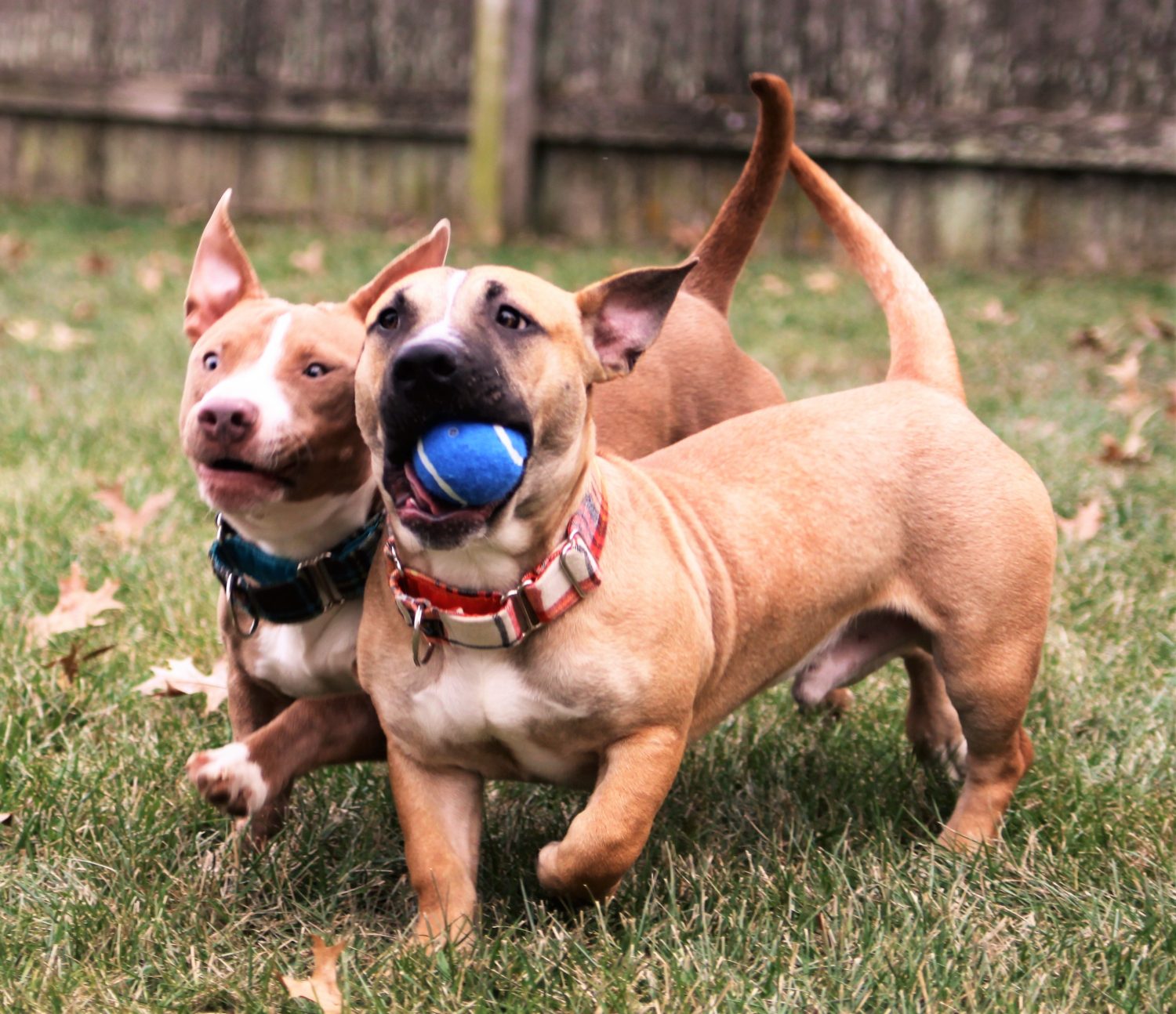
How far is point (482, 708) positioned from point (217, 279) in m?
1.19

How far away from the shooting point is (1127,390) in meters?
6.07

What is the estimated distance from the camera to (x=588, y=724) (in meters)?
2.50

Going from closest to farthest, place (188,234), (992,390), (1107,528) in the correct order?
(1107,528) < (992,390) < (188,234)

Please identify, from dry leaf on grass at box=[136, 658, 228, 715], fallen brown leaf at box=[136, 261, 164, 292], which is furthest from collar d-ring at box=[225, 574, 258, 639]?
fallen brown leaf at box=[136, 261, 164, 292]

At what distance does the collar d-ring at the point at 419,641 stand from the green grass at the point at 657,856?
46cm

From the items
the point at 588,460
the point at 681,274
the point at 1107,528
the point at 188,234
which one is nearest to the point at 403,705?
the point at 588,460

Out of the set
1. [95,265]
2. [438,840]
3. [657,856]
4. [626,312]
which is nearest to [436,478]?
[626,312]

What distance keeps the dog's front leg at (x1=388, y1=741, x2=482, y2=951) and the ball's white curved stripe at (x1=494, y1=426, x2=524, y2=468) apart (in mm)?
624

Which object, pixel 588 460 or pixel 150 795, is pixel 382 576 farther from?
pixel 150 795

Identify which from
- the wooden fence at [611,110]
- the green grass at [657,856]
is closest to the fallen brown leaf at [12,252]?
the wooden fence at [611,110]

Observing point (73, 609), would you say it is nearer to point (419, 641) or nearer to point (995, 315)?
point (419, 641)

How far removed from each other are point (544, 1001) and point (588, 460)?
2.77 ft

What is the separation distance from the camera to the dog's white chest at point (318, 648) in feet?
9.28

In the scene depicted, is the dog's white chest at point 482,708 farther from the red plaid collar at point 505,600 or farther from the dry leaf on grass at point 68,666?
the dry leaf on grass at point 68,666
